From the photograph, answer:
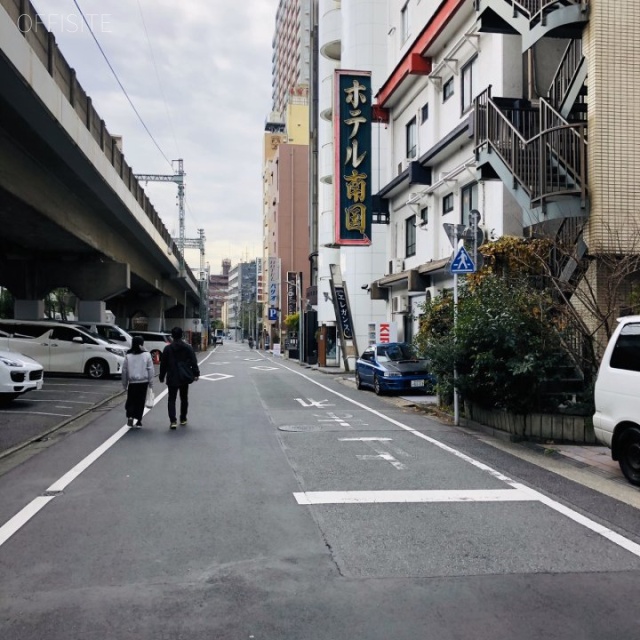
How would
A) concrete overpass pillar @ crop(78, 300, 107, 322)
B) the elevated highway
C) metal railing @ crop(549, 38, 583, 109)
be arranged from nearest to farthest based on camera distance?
1. the elevated highway
2. metal railing @ crop(549, 38, 583, 109)
3. concrete overpass pillar @ crop(78, 300, 107, 322)

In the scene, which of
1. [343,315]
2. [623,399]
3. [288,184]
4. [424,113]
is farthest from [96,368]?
[288,184]

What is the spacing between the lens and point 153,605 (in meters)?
4.04

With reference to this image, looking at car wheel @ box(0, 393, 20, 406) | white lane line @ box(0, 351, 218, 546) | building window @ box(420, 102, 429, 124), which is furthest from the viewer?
building window @ box(420, 102, 429, 124)

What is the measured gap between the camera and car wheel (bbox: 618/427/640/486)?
289 inches

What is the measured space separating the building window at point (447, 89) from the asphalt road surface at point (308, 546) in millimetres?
14388

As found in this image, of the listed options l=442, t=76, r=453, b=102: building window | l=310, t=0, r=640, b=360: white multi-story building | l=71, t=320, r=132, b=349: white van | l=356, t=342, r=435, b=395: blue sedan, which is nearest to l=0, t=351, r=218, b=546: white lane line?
l=310, t=0, r=640, b=360: white multi-story building

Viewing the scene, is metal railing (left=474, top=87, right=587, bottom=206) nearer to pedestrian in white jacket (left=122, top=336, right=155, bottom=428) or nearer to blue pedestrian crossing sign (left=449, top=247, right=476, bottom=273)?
blue pedestrian crossing sign (left=449, top=247, right=476, bottom=273)

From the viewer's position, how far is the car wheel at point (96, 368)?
22.2 meters

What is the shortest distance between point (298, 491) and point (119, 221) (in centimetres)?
1906

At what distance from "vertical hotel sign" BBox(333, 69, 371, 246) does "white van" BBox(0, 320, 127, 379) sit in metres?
10.2

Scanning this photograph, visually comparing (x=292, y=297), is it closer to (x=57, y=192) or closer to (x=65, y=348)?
(x=65, y=348)

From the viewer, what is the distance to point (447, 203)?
21.1 meters

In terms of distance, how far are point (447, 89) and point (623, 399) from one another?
1566 cm

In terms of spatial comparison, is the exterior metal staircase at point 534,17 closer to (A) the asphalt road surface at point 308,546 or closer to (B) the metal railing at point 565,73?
(B) the metal railing at point 565,73
